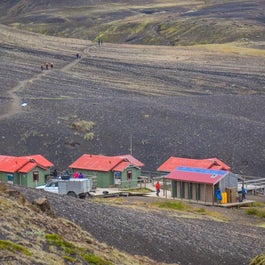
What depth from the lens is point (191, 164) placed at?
45.8 m

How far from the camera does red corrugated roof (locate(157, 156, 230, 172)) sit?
149 ft

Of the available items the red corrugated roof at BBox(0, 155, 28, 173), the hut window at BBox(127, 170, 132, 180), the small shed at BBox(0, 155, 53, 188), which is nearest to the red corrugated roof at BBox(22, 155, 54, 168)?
the small shed at BBox(0, 155, 53, 188)

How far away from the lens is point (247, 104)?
63.0 meters

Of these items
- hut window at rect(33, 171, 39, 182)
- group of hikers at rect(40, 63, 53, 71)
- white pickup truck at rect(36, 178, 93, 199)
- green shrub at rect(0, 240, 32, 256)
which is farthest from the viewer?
group of hikers at rect(40, 63, 53, 71)

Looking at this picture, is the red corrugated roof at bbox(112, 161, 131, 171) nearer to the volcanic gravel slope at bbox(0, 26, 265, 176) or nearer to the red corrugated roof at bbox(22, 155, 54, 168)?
the red corrugated roof at bbox(22, 155, 54, 168)

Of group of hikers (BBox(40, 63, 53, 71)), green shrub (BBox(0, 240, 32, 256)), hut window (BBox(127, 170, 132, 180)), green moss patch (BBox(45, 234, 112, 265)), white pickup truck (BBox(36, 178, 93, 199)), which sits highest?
group of hikers (BBox(40, 63, 53, 71))

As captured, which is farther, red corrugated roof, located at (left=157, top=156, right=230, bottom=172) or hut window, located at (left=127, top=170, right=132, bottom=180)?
hut window, located at (left=127, top=170, right=132, bottom=180)

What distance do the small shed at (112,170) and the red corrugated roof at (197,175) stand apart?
11.4ft

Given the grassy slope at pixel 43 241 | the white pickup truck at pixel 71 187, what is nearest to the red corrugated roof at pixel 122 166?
the white pickup truck at pixel 71 187

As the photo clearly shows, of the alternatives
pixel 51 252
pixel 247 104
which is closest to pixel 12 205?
pixel 51 252

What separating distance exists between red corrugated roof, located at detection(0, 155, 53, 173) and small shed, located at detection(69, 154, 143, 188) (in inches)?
86.5

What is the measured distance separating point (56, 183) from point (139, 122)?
57.8 feet

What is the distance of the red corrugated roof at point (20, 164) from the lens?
143 feet

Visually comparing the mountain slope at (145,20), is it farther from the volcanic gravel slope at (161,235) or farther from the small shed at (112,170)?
the volcanic gravel slope at (161,235)
